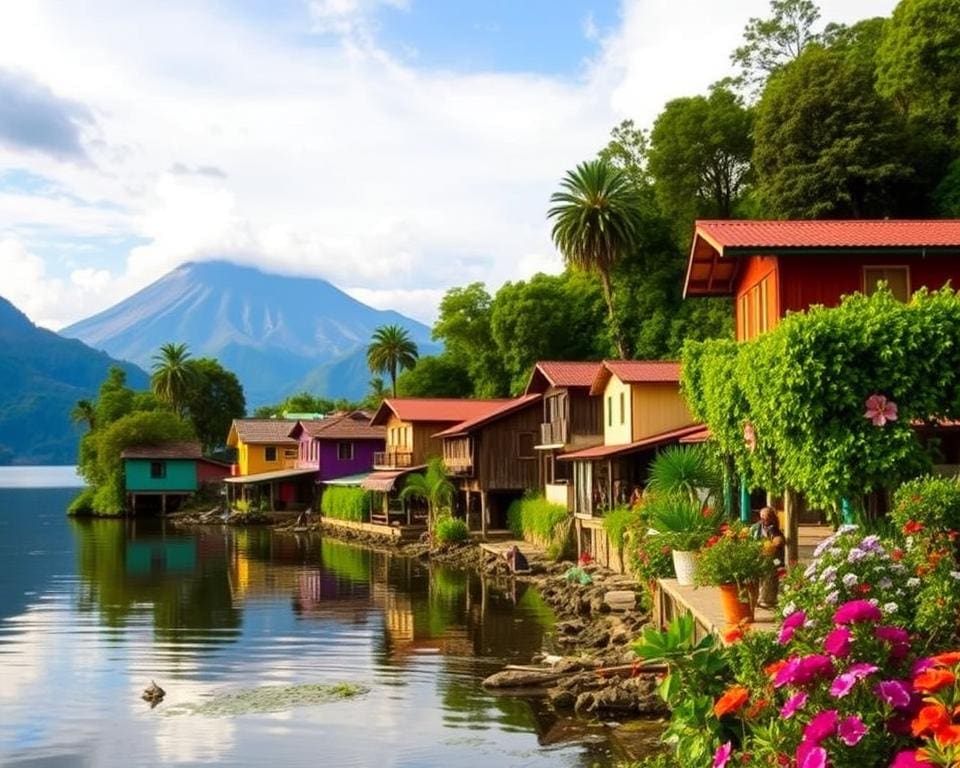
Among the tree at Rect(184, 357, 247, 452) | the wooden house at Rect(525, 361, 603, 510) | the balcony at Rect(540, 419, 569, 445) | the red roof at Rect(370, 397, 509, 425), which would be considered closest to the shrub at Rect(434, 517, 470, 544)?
the wooden house at Rect(525, 361, 603, 510)

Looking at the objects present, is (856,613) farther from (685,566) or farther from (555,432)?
(555,432)

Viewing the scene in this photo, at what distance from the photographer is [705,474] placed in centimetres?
3180

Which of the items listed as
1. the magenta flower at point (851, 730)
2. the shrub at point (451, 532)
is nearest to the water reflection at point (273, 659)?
the shrub at point (451, 532)

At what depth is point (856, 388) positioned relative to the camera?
1939cm

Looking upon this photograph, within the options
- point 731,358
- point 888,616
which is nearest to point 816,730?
point 888,616

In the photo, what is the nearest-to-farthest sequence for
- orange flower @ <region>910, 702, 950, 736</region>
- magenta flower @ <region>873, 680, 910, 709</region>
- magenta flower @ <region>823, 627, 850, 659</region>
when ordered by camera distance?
orange flower @ <region>910, 702, 950, 736</region> < magenta flower @ <region>873, 680, 910, 709</region> < magenta flower @ <region>823, 627, 850, 659</region>

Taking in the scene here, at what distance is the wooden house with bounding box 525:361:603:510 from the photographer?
51500 millimetres

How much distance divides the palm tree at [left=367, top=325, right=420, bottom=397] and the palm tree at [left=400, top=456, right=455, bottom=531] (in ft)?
150

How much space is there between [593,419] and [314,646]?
23110 millimetres

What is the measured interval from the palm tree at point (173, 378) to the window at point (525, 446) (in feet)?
207

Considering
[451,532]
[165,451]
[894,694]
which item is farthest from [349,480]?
[894,694]

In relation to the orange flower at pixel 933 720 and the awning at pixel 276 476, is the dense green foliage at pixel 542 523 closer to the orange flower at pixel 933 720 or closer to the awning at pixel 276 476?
the awning at pixel 276 476

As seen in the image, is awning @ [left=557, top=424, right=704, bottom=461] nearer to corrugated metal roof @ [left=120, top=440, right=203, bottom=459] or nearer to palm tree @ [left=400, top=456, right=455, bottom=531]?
palm tree @ [left=400, top=456, right=455, bottom=531]

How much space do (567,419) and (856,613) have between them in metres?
43.8
